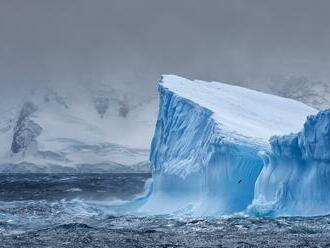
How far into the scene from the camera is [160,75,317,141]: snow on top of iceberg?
30.3 metres

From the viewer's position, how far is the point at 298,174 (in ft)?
83.6

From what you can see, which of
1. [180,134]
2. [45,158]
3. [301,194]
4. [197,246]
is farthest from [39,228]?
[45,158]

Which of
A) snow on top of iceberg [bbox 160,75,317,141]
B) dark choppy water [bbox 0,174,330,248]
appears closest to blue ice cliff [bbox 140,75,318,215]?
snow on top of iceberg [bbox 160,75,317,141]

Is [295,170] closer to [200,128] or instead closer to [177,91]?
[200,128]

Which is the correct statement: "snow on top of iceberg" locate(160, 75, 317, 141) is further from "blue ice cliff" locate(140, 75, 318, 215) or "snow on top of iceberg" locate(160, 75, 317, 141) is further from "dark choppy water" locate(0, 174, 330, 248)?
"dark choppy water" locate(0, 174, 330, 248)

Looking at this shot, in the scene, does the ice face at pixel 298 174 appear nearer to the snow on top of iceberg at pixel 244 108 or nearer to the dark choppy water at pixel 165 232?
the dark choppy water at pixel 165 232

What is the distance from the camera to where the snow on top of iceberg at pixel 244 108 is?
30286mm

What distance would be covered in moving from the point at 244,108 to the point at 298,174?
9.17 meters

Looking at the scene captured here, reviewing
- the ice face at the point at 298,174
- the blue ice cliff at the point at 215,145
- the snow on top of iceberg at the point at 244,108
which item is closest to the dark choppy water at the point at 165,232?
the ice face at the point at 298,174

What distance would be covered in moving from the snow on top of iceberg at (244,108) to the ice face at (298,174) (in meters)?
Answer: 2.33

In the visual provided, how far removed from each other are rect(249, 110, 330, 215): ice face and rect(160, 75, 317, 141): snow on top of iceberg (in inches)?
91.6

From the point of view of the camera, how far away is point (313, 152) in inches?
960

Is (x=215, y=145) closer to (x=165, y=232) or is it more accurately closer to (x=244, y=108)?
(x=244, y=108)

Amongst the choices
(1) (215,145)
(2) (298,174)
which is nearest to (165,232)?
(2) (298,174)
